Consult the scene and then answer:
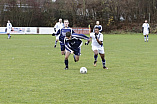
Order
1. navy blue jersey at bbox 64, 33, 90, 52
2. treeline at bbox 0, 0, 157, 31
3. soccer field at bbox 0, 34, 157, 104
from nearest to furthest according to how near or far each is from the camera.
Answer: soccer field at bbox 0, 34, 157, 104, navy blue jersey at bbox 64, 33, 90, 52, treeline at bbox 0, 0, 157, 31

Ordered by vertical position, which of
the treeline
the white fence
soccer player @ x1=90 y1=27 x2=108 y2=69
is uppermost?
the treeline

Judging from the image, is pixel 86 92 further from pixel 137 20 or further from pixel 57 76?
pixel 137 20

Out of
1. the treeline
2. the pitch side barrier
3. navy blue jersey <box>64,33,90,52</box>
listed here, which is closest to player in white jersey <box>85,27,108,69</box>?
navy blue jersey <box>64,33,90,52</box>

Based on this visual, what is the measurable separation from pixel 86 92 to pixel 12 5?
59959 millimetres

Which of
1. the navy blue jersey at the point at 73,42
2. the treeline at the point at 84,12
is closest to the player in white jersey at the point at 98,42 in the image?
the navy blue jersey at the point at 73,42

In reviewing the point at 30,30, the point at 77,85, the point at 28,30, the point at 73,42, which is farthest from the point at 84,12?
the point at 77,85

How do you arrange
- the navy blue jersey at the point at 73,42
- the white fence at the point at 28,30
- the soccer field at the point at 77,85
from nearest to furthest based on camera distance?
1. the soccer field at the point at 77,85
2. the navy blue jersey at the point at 73,42
3. the white fence at the point at 28,30

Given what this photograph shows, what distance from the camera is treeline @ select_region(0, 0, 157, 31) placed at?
6681 cm

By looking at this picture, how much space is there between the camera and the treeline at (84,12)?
66.8m

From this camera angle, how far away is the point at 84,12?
69.7m

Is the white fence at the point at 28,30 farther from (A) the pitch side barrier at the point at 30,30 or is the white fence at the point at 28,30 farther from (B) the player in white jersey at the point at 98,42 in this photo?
(B) the player in white jersey at the point at 98,42

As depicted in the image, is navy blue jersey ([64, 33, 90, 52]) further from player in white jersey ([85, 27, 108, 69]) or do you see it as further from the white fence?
the white fence

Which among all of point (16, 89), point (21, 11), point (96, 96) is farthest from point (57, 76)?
point (21, 11)

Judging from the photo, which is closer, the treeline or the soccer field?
the soccer field
